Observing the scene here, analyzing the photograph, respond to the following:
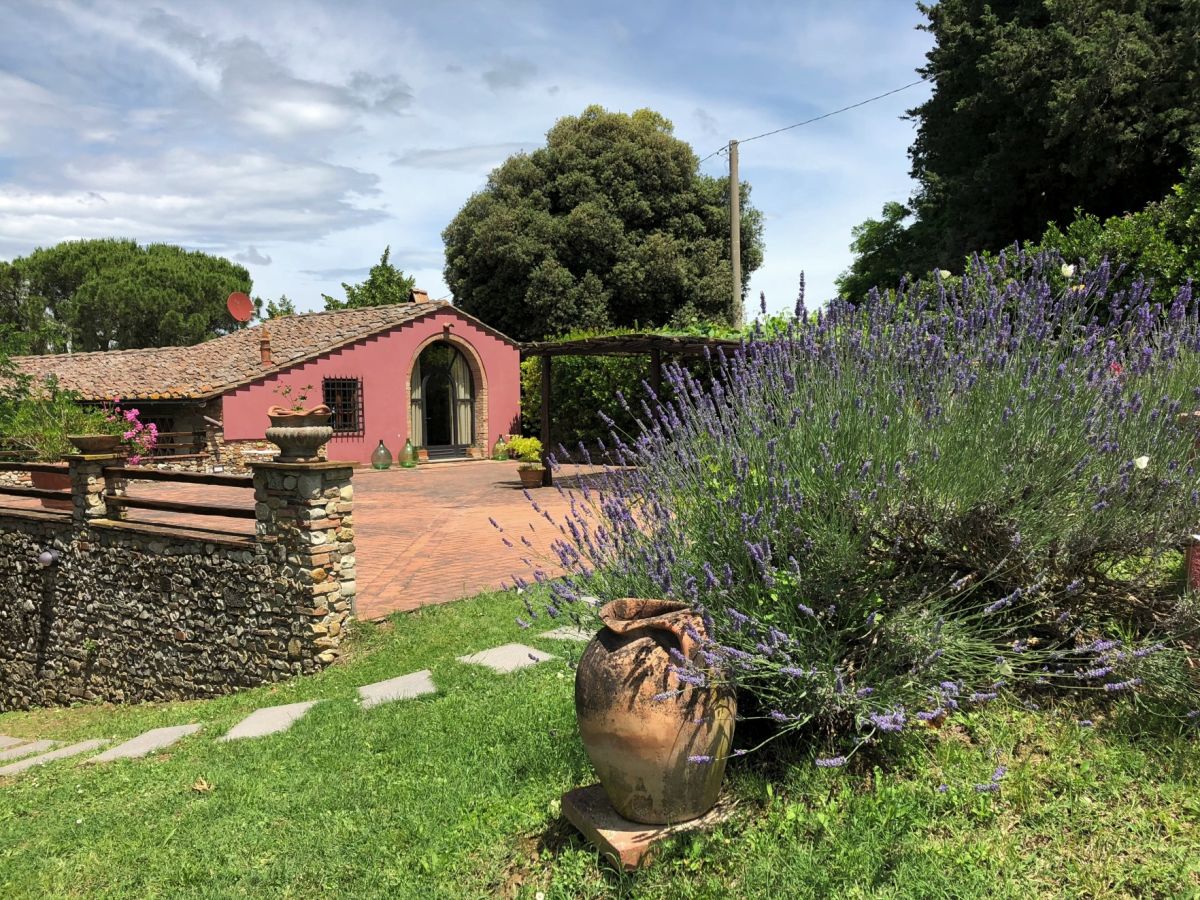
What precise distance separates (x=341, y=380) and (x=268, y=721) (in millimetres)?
15286

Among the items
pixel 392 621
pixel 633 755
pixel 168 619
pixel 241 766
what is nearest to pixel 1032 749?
pixel 633 755

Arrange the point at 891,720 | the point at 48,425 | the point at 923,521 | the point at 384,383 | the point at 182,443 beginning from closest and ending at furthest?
the point at 891,720
the point at 923,521
the point at 48,425
the point at 182,443
the point at 384,383

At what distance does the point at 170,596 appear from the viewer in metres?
7.49

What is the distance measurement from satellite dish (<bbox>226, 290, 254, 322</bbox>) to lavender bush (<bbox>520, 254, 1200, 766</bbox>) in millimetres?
20285

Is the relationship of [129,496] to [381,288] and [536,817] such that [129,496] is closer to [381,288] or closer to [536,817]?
[536,817]

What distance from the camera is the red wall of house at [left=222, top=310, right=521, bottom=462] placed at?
18359 mm

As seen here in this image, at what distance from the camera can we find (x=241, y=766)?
427 centimetres

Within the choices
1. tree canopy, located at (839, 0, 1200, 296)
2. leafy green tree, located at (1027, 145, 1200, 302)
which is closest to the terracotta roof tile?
tree canopy, located at (839, 0, 1200, 296)

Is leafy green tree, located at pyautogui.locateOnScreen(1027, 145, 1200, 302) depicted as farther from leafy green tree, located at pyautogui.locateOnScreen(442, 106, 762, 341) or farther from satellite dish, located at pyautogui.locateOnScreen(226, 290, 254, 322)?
satellite dish, located at pyautogui.locateOnScreen(226, 290, 254, 322)

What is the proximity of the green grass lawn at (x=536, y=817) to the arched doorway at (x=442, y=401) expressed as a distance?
666 inches

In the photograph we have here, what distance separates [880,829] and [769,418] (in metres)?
1.48

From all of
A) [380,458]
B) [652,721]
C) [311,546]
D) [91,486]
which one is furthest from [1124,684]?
[380,458]

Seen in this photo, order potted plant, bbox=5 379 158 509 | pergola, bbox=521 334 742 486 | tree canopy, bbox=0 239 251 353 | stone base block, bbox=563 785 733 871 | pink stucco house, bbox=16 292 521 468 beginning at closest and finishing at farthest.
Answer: stone base block, bbox=563 785 733 871
potted plant, bbox=5 379 158 509
pergola, bbox=521 334 742 486
pink stucco house, bbox=16 292 521 468
tree canopy, bbox=0 239 251 353

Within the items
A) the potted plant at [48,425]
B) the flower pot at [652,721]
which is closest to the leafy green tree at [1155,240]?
the flower pot at [652,721]
